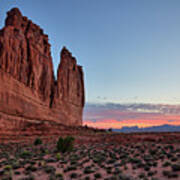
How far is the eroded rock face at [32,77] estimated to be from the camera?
39.5m

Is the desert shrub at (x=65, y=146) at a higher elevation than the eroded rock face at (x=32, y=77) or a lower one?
lower

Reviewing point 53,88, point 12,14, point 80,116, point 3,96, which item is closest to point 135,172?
point 3,96

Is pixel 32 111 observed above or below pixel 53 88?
below

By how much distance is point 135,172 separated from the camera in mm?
10539

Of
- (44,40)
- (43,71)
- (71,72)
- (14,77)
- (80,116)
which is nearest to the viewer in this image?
(14,77)

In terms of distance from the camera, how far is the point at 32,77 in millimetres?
49750

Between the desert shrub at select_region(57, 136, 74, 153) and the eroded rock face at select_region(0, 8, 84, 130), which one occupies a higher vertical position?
the eroded rock face at select_region(0, 8, 84, 130)

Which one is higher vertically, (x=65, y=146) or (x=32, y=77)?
(x=32, y=77)

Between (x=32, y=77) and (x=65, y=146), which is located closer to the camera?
(x=65, y=146)

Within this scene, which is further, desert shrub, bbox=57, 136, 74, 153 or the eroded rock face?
the eroded rock face

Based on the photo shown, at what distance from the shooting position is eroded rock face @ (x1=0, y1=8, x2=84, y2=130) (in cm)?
3947

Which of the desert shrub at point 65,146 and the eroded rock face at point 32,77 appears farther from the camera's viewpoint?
the eroded rock face at point 32,77

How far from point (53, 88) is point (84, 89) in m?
25.3

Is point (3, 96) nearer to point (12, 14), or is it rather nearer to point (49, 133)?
point (49, 133)
